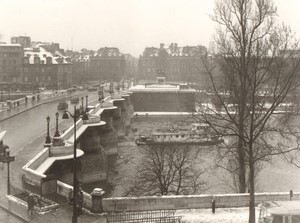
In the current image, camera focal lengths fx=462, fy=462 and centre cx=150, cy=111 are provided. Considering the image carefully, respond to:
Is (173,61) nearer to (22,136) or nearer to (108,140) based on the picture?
(108,140)

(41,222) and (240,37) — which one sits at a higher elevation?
(240,37)

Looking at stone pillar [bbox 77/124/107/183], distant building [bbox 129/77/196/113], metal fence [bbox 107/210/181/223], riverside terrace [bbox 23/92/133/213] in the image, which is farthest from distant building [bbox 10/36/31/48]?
metal fence [bbox 107/210/181/223]

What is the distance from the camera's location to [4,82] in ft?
311

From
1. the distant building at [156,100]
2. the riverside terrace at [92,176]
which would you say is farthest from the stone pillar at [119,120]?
the distant building at [156,100]

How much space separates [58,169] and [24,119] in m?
25.4

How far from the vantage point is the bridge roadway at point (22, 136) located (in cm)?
2443

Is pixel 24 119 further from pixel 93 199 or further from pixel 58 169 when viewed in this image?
pixel 93 199

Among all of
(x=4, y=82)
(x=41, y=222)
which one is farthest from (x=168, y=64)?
(x=41, y=222)

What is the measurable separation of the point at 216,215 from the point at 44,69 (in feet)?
280

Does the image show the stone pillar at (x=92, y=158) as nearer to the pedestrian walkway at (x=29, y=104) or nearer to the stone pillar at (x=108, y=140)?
the stone pillar at (x=108, y=140)

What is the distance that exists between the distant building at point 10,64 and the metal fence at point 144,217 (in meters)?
79.8

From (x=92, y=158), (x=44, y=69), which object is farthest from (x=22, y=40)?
(x=92, y=158)

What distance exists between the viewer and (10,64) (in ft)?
312

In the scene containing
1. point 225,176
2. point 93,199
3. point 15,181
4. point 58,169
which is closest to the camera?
point 93,199
